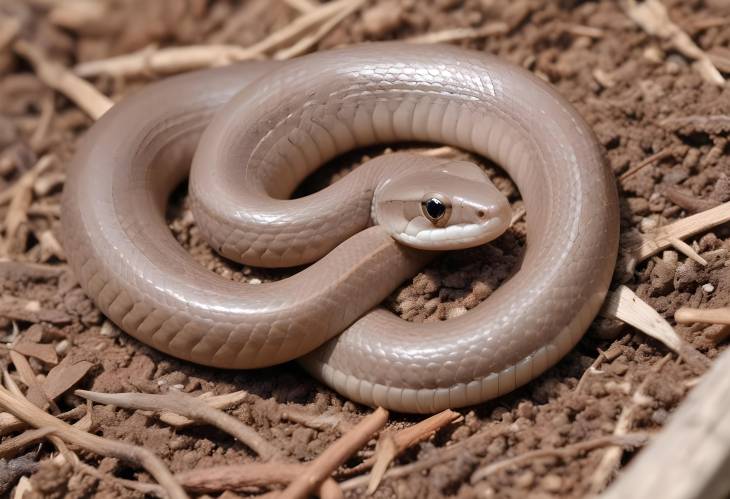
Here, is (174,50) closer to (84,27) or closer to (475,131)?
(84,27)

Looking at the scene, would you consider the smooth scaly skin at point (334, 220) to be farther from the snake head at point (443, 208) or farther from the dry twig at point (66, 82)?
the dry twig at point (66, 82)

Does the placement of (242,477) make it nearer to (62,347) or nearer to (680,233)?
(62,347)

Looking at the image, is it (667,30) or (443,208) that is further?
(667,30)

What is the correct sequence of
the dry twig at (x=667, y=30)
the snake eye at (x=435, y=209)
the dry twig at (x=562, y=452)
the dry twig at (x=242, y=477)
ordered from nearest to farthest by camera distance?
the dry twig at (x=562, y=452), the dry twig at (x=242, y=477), the snake eye at (x=435, y=209), the dry twig at (x=667, y=30)

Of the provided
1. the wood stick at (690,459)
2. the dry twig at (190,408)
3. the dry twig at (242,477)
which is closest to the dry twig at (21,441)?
the dry twig at (190,408)

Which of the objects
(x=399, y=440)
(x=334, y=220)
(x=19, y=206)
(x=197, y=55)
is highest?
(x=197, y=55)

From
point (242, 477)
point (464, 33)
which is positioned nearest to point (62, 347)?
point (242, 477)

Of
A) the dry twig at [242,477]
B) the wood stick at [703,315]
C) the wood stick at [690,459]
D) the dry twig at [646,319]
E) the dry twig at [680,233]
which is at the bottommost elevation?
the dry twig at [242,477]
